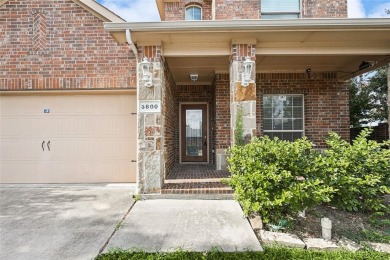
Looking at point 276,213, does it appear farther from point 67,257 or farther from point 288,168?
point 67,257

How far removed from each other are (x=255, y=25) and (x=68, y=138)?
471 cm

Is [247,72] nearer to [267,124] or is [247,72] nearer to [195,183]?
[195,183]

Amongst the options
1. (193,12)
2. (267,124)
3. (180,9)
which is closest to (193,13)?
(193,12)

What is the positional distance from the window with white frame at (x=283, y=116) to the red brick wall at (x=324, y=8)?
90.8 inches

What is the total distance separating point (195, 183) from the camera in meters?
4.98

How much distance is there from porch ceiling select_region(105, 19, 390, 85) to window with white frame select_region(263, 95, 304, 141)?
1346 millimetres

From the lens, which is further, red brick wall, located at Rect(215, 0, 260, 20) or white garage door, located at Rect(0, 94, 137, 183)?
red brick wall, located at Rect(215, 0, 260, 20)

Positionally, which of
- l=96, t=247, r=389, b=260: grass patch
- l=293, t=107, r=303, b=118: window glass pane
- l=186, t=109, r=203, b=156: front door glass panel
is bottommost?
l=96, t=247, r=389, b=260: grass patch

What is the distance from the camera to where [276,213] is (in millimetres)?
3342

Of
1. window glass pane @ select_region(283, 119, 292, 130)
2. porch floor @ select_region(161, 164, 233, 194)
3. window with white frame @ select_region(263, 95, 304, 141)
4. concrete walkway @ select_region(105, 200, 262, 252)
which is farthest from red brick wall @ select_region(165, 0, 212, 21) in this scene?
concrete walkway @ select_region(105, 200, 262, 252)

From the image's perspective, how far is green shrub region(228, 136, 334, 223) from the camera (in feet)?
10.4

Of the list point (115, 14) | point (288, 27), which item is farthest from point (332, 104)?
point (115, 14)

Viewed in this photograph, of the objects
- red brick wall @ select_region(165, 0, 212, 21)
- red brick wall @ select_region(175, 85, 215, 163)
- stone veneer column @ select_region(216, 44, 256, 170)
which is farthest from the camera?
red brick wall @ select_region(165, 0, 212, 21)

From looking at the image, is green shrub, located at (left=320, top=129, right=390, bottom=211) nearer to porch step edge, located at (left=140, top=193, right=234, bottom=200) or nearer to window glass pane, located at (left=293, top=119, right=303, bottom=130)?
porch step edge, located at (left=140, top=193, right=234, bottom=200)
